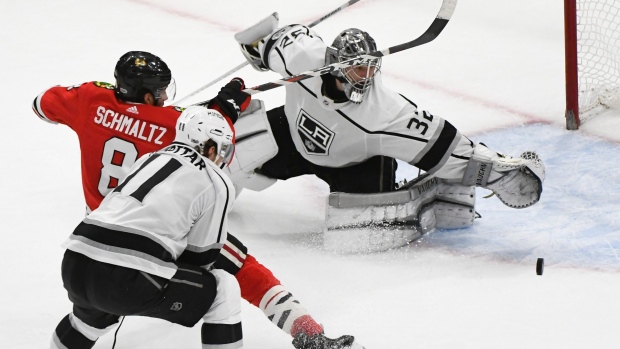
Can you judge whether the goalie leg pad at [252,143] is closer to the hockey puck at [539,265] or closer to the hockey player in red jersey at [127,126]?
the hockey player in red jersey at [127,126]

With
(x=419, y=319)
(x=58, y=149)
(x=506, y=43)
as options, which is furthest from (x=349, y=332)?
(x=506, y=43)

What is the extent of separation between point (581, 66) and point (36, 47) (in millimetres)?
2943

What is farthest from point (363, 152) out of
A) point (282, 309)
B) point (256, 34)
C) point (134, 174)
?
point (134, 174)

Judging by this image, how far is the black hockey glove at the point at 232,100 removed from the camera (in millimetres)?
3773

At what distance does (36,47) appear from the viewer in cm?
634

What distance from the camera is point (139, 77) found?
139 inches

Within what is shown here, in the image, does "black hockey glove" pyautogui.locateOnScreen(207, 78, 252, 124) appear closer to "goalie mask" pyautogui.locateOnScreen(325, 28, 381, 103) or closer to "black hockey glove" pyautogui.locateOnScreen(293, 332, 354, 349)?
"goalie mask" pyautogui.locateOnScreen(325, 28, 381, 103)

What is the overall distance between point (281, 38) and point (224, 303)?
1471 mm

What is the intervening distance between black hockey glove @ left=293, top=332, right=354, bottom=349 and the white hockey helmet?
56 cm

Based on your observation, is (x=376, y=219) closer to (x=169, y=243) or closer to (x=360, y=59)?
(x=360, y=59)

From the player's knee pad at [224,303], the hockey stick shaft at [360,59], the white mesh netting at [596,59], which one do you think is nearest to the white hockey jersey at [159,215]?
the player's knee pad at [224,303]

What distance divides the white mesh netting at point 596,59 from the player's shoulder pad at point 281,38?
1701mm

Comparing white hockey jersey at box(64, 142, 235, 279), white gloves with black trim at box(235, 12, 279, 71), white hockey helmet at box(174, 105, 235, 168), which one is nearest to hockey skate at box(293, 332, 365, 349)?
white hockey jersey at box(64, 142, 235, 279)

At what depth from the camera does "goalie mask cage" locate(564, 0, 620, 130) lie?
522cm
